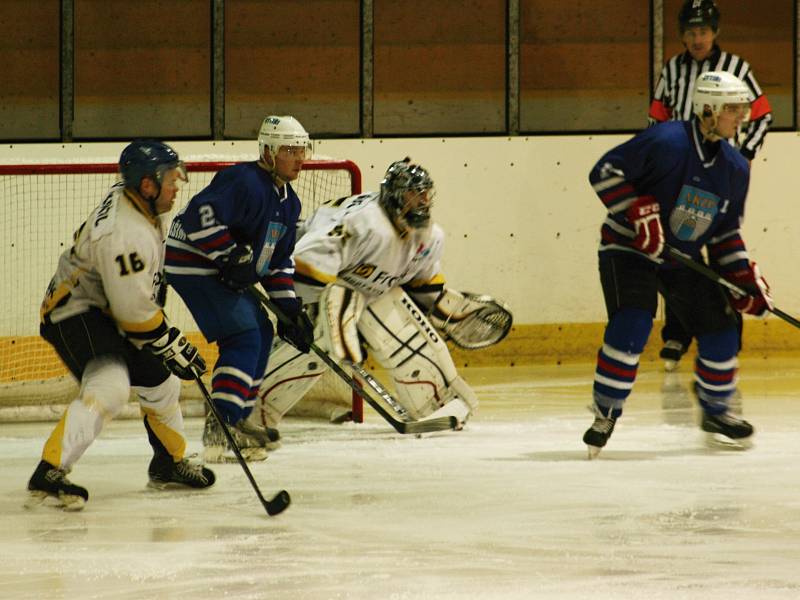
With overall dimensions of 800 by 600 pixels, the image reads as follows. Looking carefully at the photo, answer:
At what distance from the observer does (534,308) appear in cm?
707

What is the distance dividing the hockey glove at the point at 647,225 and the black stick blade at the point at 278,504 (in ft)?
4.54

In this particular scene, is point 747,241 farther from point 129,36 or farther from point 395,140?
point 129,36

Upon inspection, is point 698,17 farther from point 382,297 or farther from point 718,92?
point 382,297

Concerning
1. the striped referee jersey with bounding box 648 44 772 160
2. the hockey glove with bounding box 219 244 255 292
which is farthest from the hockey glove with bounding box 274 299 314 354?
the striped referee jersey with bounding box 648 44 772 160

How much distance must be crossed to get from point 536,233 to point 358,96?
1.13 m

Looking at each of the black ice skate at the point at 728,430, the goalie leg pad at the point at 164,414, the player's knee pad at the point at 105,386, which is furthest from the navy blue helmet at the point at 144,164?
the black ice skate at the point at 728,430

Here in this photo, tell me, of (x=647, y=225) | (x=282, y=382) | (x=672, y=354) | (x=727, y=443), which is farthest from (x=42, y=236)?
(x=727, y=443)

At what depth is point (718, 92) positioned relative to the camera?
4340 millimetres

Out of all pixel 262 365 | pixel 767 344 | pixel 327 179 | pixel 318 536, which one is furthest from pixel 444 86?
pixel 318 536

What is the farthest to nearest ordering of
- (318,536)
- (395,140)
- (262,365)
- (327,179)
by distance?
1. (395,140)
2. (327,179)
3. (262,365)
4. (318,536)

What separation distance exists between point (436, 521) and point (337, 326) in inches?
61.3

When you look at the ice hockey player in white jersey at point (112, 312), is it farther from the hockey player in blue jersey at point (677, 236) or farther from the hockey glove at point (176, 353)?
the hockey player in blue jersey at point (677, 236)

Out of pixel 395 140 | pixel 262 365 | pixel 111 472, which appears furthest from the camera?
pixel 395 140

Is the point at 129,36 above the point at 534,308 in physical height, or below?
above
